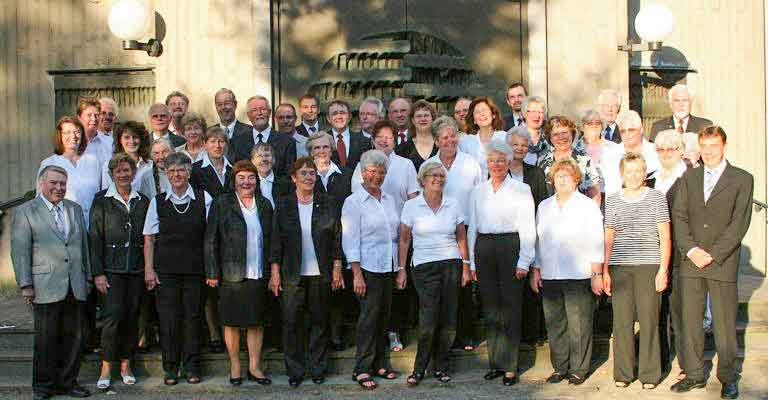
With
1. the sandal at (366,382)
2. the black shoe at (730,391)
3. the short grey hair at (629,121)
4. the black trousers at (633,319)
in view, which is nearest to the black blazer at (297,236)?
the sandal at (366,382)

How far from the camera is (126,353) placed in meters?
8.19

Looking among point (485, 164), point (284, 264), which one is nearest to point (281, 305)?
point (284, 264)

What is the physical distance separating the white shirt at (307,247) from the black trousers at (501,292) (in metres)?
1.22

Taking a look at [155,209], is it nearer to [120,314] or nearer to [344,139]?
[120,314]

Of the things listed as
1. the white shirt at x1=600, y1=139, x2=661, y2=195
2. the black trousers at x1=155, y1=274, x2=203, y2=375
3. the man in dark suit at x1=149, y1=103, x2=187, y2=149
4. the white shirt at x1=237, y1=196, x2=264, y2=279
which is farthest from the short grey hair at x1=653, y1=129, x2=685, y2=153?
the man in dark suit at x1=149, y1=103, x2=187, y2=149

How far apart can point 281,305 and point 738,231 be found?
134 inches

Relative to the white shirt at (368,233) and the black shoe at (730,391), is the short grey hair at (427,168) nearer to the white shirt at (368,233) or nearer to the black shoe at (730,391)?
the white shirt at (368,233)

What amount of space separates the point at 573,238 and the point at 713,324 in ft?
3.86

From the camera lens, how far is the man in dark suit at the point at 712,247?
7.64 metres

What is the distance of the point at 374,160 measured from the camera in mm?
7941

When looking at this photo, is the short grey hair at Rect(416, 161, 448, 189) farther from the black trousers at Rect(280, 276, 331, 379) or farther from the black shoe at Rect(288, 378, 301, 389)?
the black shoe at Rect(288, 378, 301, 389)

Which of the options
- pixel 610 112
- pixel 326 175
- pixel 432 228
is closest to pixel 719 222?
pixel 610 112

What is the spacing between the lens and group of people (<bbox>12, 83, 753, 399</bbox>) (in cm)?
778

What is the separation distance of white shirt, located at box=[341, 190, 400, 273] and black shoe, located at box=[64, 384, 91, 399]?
2.16 meters
